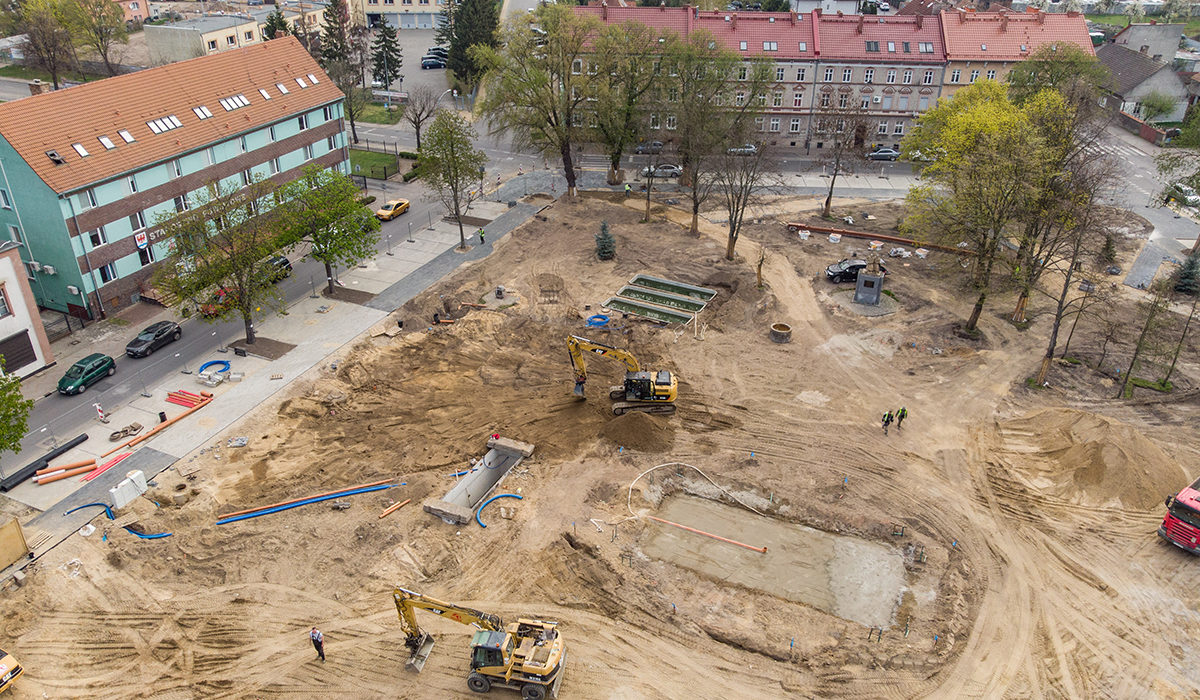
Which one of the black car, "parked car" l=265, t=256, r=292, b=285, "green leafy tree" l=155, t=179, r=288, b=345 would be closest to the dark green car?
the black car

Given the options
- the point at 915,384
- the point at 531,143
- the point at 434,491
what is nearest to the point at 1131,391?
the point at 915,384

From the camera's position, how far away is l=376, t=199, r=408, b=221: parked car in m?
61.2

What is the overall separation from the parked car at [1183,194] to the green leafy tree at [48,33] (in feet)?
336

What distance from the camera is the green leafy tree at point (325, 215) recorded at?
47594 millimetres

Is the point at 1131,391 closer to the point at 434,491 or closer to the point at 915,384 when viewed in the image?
the point at 915,384

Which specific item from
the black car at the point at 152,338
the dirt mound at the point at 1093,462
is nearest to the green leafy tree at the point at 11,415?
the black car at the point at 152,338

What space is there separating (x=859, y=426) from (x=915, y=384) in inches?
221

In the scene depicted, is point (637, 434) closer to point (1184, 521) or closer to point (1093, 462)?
point (1093, 462)

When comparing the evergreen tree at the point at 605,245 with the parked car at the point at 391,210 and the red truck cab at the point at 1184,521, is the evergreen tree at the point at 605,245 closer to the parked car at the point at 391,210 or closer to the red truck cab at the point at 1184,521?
the parked car at the point at 391,210

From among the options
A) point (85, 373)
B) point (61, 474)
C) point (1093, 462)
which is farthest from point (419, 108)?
point (1093, 462)

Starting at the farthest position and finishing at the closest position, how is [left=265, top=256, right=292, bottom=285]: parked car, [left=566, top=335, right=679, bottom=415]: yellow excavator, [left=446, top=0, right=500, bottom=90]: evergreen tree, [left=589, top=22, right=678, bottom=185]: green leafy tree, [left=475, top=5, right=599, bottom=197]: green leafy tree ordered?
[left=446, top=0, right=500, bottom=90]: evergreen tree, [left=589, top=22, right=678, bottom=185]: green leafy tree, [left=475, top=5, right=599, bottom=197]: green leafy tree, [left=265, top=256, right=292, bottom=285]: parked car, [left=566, top=335, right=679, bottom=415]: yellow excavator

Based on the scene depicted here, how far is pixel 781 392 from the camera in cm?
4209

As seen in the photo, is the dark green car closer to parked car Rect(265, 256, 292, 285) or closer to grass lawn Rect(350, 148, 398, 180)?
parked car Rect(265, 256, 292, 285)

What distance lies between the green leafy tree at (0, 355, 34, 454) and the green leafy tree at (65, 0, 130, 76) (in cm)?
7002
